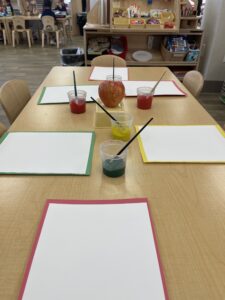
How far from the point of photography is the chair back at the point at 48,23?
568 centimetres

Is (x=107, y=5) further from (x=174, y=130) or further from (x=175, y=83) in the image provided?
(x=174, y=130)

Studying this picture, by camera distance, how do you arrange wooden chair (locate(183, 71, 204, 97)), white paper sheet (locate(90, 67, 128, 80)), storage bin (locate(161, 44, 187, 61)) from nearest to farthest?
wooden chair (locate(183, 71, 204, 97)) < white paper sheet (locate(90, 67, 128, 80)) < storage bin (locate(161, 44, 187, 61))

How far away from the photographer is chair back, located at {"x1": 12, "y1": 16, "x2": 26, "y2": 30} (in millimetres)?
5770

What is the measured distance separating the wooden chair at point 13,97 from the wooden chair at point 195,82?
1090 mm

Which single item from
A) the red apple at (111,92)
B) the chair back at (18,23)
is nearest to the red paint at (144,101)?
the red apple at (111,92)

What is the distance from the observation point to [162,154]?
2.95 ft

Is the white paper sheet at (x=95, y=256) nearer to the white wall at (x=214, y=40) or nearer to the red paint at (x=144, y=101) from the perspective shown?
the red paint at (x=144, y=101)

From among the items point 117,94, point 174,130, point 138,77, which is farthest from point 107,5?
point 174,130

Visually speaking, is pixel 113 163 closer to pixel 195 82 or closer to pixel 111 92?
pixel 111 92

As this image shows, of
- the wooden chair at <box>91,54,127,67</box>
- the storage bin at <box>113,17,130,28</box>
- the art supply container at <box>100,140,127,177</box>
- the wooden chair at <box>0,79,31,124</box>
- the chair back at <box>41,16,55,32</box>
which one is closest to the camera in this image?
the art supply container at <box>100,140,127,177</box>

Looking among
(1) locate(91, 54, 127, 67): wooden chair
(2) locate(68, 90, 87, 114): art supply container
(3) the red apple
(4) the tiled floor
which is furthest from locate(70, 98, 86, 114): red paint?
(4) the tiled floor

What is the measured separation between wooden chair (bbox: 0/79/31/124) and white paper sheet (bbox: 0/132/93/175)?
15.4 inches

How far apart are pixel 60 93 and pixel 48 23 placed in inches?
207

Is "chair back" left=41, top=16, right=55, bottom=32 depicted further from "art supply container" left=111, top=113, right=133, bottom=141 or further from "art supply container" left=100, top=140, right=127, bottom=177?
"art supply container" left=100, top=140, right=127, bottom=177
